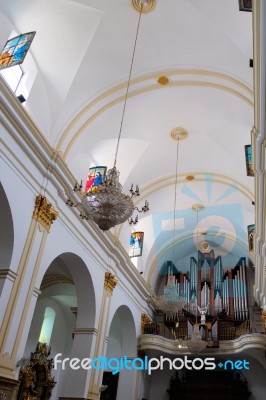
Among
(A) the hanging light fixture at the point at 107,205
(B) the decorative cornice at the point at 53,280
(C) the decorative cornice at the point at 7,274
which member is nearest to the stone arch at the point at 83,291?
(B) the decorative cornice at the point at 53,280

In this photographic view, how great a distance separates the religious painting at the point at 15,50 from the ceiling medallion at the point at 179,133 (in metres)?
5.31

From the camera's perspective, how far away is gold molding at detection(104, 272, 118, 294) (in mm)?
12116

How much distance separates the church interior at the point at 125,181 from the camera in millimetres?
7699

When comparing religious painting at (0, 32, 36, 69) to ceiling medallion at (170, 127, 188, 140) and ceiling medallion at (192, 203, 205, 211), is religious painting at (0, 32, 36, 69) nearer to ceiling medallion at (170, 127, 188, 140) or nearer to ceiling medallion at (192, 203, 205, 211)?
ceiling medallion at (170, 127, 188, 140)

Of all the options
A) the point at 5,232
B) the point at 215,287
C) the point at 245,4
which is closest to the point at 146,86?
the point at 245,4

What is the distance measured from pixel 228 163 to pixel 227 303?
7.34 meters

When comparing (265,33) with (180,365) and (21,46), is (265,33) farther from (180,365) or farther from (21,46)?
(180,365)

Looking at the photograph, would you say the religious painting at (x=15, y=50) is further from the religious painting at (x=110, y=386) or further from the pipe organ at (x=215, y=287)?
the religious painting at (x=110, y=386)

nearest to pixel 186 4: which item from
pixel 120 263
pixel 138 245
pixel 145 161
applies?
pixel 145 161

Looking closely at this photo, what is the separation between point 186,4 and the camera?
8.38 meters

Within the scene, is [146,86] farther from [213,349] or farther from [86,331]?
[213,349]

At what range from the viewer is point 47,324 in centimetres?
1573

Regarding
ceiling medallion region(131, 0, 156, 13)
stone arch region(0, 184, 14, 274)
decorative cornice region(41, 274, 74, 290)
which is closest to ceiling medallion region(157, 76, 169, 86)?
ceiling medallion region(131, 0, 156, 13)

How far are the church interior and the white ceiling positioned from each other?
4 centimetres
